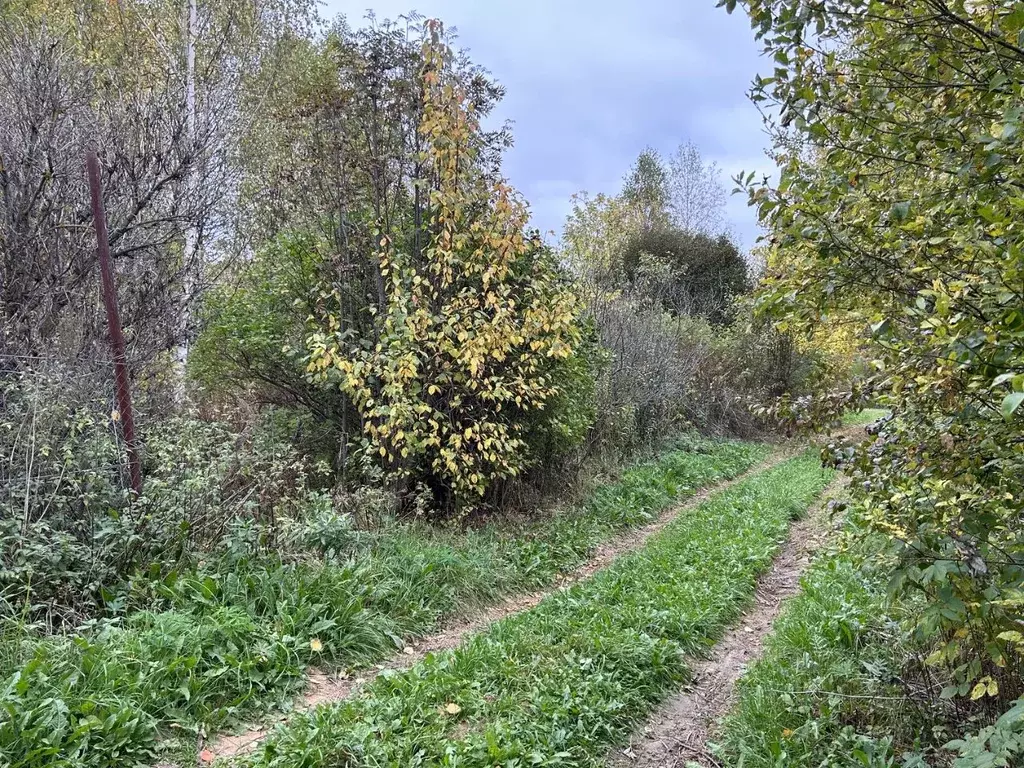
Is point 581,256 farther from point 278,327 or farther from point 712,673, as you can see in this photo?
point 712,673

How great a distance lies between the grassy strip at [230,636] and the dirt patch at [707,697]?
1924mm

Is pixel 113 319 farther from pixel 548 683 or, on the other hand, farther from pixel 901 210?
pixel 901 210

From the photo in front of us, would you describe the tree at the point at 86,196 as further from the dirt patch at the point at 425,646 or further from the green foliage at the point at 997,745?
the green foliage at the point at 997,745

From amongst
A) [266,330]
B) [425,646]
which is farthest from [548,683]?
[266,330]

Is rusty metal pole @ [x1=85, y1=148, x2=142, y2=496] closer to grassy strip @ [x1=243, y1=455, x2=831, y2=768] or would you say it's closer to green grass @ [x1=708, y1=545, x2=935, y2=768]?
grassy strip @ [x1=243, y1=455, x2=831, y2=768]

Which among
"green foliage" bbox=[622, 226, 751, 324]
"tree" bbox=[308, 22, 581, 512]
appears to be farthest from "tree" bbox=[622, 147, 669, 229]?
"tree" bbox=[308, 22, 581, 512]

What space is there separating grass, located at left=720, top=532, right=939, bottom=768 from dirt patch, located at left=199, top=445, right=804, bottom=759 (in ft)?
7.04

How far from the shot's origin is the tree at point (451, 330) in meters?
6.41

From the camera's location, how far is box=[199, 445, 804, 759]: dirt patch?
10.8ft

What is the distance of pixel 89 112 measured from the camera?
235 inches

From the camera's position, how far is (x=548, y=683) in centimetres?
373

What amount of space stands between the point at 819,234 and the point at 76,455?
5.05 metres

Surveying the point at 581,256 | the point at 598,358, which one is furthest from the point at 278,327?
the point at 581,256

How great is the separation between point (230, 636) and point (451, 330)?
3.62 m
